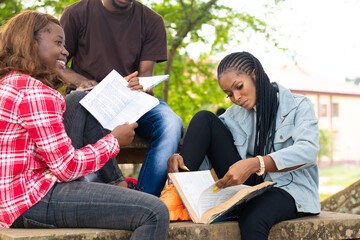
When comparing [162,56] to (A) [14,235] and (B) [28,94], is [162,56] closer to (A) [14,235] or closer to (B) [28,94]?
(B) [28,94]

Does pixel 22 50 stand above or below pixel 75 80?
above

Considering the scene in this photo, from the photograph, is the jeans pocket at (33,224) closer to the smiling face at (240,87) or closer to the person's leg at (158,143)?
the person's leg at (158,143)

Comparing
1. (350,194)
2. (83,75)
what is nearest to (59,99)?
(83,75)

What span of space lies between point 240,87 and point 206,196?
0.78 metres

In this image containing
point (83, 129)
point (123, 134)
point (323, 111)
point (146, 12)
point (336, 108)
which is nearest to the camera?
point (123, 134)

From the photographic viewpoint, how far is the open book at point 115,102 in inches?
107

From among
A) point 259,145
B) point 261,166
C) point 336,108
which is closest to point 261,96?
point 259,145

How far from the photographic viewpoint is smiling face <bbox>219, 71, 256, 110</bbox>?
9.64ft

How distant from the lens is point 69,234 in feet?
6.68

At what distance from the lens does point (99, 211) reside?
2.08 meters

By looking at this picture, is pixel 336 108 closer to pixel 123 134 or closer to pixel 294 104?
pixel 294 104

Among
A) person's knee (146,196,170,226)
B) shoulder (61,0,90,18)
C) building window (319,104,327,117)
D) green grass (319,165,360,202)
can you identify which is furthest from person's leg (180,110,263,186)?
building window (319,104,327,117)

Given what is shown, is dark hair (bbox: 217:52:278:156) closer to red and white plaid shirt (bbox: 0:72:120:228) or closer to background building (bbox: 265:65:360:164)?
red and white plaid shirt (bbox: 0:72:120:228)

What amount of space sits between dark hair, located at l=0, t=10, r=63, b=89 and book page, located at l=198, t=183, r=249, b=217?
3.12ft
